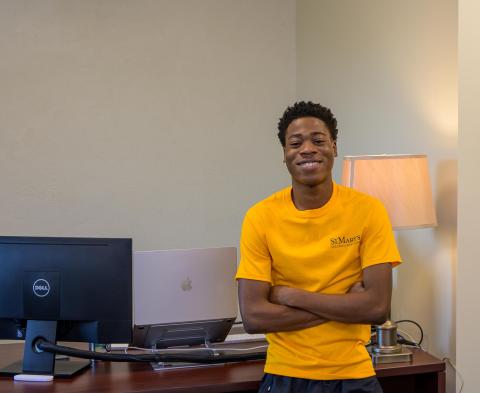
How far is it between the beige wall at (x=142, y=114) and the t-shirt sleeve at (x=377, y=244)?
2.11 meters

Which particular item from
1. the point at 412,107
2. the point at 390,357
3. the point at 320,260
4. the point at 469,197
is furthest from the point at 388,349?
the point at 412,107

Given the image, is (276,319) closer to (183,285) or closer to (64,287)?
(183,285)

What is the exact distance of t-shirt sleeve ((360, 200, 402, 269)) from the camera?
6.48 feet

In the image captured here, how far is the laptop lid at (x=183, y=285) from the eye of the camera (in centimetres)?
224

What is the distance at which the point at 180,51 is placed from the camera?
3.96 meters

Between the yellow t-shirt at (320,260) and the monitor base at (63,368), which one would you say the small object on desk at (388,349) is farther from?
the monitor base at (63,368)

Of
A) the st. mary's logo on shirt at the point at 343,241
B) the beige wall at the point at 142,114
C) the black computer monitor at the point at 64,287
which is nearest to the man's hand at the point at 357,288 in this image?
the st. mary's logo on shirt at the point at 343,241

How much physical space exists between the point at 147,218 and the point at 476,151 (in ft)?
7.87

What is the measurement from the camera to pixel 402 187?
2.39 m

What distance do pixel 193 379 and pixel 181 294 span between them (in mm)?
303

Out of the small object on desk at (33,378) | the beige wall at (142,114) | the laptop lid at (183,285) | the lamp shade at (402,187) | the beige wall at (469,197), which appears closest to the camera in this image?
the beige wall at (469,197)

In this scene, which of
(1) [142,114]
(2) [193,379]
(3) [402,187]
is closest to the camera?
(2) [193,379]

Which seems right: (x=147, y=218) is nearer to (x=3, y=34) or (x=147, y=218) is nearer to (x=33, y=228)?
(x=33, y=228)

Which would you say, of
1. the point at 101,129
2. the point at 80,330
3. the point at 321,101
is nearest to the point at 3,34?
the point at 101,129
